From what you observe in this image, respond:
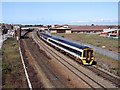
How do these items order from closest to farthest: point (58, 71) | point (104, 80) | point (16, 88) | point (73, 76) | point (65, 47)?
point (16, 88) → point (104, 80) → point (73, 76) → point (58, 71) → point (65, 47)

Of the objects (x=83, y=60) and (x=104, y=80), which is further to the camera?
(x=83, y=60)

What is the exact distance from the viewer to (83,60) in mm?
22453

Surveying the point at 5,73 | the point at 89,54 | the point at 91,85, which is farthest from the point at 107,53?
the point at 5,73

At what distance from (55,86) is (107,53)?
16617 mm

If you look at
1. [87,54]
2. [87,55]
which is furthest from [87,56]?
[87,54]

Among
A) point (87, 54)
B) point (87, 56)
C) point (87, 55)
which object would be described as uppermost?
point (87, 54)

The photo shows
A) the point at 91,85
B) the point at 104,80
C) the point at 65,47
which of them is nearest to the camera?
the point at 91,85

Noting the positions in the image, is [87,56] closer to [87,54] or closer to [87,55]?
[87,55]

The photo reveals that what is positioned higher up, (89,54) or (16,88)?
(89,54)

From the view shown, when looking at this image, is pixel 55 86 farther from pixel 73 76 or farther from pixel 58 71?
pixel 58 71

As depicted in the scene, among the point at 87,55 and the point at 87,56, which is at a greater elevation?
the point at 87,55

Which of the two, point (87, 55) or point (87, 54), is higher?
point (87, 54)

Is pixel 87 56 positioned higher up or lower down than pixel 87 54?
lower down

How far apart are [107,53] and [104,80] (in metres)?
12.4
